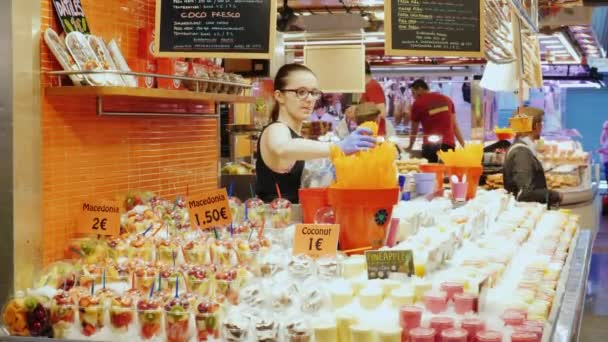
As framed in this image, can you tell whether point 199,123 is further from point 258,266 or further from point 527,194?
point 527,194

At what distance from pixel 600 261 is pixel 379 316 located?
30.6ft

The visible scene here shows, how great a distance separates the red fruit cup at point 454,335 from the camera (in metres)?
2.31

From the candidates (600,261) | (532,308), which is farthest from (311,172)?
(600,261)

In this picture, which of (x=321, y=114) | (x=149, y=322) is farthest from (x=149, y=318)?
(x=321, y=114)

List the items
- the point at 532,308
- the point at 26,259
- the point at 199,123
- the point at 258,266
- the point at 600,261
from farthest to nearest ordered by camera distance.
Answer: the point at 600,261, the point at 199,123, the point at 26,259, the point at 258,266, the point at 532,308

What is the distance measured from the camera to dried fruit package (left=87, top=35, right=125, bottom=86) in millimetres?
3637

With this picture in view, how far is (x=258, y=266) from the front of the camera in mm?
2990

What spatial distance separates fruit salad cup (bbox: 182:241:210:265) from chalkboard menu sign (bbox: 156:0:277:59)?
86 centimetres

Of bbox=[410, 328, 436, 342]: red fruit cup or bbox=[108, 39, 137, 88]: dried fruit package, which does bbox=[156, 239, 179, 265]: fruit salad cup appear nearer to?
bbox=[108, 39, 137, 88]: dried fruit package

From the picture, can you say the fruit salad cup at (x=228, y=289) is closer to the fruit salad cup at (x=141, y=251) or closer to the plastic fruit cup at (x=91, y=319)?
the plastic fruit cup at (x=91, y=319)

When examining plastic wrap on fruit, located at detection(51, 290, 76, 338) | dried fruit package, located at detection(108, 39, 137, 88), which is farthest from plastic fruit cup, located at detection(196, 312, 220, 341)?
dried fruit package, located at detection(108, 39, 137, 88)

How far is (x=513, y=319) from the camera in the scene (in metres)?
2.48

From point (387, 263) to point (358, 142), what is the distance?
83cm

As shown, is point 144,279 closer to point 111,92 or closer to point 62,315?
point 62,315
